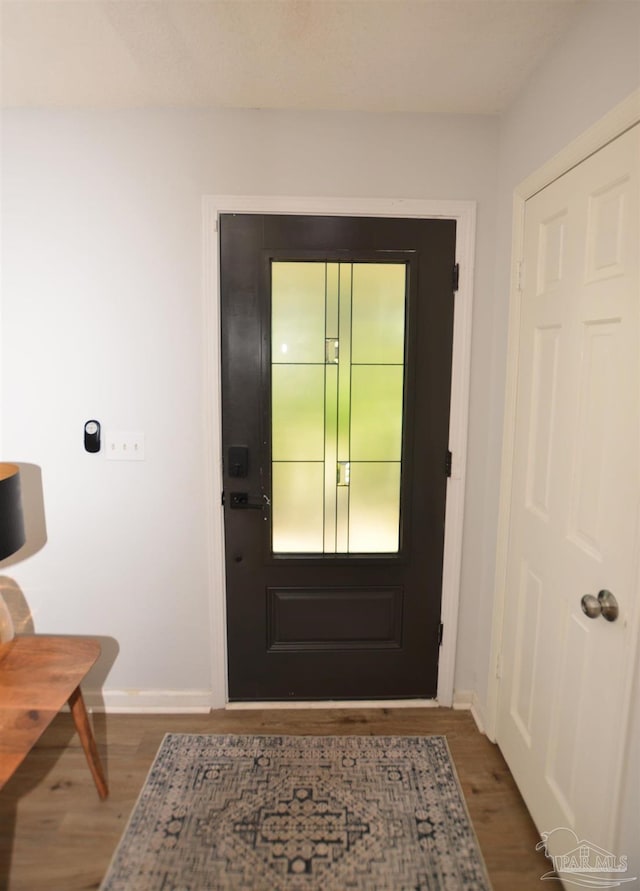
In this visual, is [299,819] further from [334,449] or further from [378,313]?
[378,313]

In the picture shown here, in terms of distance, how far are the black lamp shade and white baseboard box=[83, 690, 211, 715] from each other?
1009mm

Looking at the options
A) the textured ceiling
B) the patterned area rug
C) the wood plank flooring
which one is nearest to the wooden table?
the wood plank flooring

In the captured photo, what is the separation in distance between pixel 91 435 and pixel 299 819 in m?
1.65

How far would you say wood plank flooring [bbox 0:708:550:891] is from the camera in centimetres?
156

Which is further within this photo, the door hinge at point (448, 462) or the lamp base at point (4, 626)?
the door hinge at point (448, 462)

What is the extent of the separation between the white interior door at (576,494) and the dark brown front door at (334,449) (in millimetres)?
410

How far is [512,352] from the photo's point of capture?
1891 millimetres

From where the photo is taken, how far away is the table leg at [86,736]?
5.52 ft

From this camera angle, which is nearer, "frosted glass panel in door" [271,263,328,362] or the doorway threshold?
"frosted glass panel in door" [271,263,328,362]

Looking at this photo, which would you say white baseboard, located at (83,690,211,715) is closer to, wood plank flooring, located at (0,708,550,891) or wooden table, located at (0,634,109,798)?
wood plank flooring, located at (0,708,550,891)

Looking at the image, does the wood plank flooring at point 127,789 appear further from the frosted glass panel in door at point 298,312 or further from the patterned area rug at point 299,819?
the frosted glass panel in door at point 298,312

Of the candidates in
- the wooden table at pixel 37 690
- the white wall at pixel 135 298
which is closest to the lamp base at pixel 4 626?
the wooden table at pixel 37 690

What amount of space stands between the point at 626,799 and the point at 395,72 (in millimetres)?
2251

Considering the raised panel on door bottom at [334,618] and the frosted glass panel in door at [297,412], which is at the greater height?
the frosted glass panel in door at [297,412]
